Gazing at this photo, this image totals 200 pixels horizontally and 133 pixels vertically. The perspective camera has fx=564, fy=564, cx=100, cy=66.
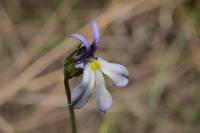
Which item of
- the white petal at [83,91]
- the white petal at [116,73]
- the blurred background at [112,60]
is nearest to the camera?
the white petal at [83,91]

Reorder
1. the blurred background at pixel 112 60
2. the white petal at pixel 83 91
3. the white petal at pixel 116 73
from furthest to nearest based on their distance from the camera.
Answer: the blurred background at pixel 112 60
the white petal at pixel 116 73
the white petal at pixel 83 91

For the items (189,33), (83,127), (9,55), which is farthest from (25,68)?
(189,33)

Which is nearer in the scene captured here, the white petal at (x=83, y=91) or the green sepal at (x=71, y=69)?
the white petal at (x=83, y=91)

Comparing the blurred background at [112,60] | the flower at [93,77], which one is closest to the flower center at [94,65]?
the flower at [93,77]

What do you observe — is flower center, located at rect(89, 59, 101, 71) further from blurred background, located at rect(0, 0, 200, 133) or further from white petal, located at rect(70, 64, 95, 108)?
blurred background, located at rect(0, 0, 200, 133)

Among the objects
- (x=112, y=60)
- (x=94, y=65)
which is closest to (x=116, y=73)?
(x=94, y=65)

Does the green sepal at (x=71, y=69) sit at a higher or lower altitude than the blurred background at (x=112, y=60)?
lower

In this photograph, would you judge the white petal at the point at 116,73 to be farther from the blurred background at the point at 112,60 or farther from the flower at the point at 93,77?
the blurred background at the point at 112,60
